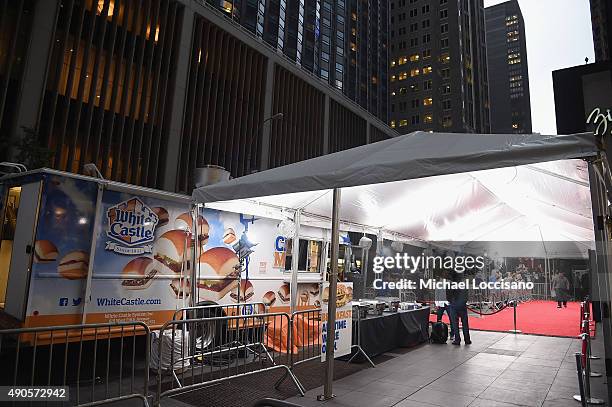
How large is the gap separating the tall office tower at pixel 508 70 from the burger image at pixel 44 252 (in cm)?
19090

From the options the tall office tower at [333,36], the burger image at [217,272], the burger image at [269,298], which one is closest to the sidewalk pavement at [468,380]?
the burger image at [269,298]

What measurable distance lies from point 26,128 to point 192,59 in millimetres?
10461

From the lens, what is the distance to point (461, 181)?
24.1ft

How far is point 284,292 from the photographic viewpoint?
10.1m

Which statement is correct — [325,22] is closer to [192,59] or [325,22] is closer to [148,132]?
[192,59]

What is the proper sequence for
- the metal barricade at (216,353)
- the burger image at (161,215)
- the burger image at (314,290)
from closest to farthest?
the metal barricade at (216,353)
the burger image at (161,215)
the burger image at (314,290)

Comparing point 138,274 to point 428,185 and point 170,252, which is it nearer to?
point 170,252

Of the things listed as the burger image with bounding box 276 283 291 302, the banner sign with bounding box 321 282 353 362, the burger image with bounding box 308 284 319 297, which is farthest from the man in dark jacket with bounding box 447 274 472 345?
the banner sign with bounding box 321 282 353 362

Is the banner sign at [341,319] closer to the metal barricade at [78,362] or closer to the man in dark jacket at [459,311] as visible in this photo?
the metal barricade at [78,362]

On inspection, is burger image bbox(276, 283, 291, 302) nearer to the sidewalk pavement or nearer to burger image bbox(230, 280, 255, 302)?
burger image bbox(230, 280, 255, 302)

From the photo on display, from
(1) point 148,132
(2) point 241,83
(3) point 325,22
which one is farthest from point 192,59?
(3) point 325,22

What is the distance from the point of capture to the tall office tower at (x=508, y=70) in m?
173

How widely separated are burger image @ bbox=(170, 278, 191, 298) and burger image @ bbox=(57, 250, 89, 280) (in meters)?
1.71

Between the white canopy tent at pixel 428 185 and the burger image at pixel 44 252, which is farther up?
the white canopy tent at pixel 428 185
